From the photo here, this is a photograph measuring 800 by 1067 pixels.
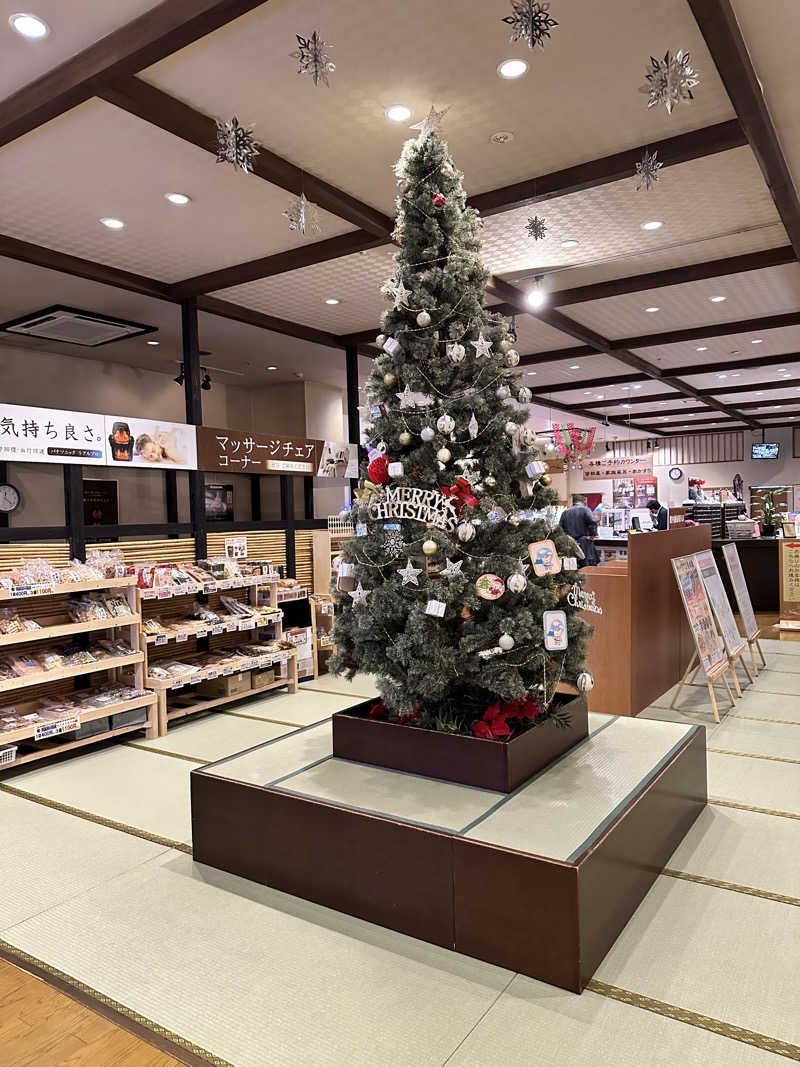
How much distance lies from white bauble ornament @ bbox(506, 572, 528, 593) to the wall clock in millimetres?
5723

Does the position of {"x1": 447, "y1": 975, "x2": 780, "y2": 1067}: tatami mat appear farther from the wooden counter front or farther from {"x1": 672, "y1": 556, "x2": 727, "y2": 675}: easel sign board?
{"x1": 672, "y1": 556, "x2": 727, "y2": 675}: easel sign board

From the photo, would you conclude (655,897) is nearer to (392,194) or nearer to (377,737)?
(377,737)

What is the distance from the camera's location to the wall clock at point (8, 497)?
6.73 m

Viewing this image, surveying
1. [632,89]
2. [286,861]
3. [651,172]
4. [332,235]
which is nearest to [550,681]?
[286,861]

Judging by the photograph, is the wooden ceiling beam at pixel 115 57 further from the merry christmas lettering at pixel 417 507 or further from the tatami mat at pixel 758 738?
→ the tatami mat at pixel 758 738

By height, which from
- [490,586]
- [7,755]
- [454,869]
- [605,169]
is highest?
[605,169]

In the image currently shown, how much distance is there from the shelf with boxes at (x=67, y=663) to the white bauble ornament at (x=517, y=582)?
9.12 ft

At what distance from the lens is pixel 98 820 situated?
338 cm

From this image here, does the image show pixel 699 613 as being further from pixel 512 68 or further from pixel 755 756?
pixel 512 68

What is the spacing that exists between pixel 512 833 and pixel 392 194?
355 centimetres

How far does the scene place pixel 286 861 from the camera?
2631mm

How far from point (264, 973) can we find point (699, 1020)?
4.08 feet

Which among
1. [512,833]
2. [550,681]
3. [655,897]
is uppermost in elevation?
[550,681]

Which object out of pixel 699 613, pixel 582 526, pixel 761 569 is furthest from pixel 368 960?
pixel 761 569
